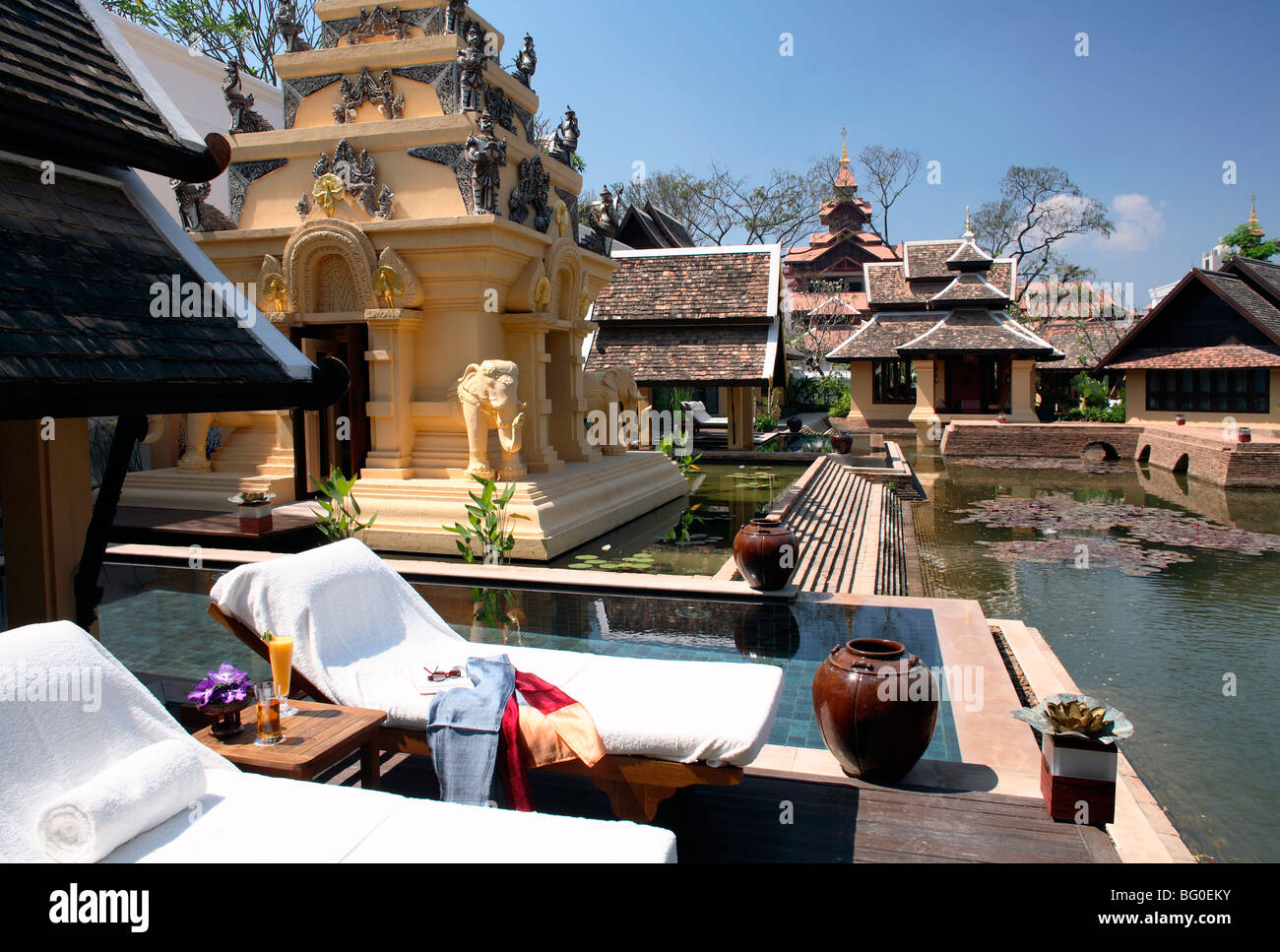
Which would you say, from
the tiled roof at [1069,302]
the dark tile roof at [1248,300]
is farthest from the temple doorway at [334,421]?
the tiled roof at [1069,302]

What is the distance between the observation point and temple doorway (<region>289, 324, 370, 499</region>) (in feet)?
33.6

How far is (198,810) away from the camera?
2.72m

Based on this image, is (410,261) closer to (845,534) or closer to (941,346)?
(845,534)

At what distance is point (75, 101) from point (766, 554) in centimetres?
501

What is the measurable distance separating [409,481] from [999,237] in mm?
→ 39201

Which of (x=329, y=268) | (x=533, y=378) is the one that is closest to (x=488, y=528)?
(x=533, y=378)

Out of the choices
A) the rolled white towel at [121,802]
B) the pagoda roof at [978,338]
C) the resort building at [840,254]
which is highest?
the resort building at [840,254]

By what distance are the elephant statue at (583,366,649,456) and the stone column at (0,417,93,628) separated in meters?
7.83

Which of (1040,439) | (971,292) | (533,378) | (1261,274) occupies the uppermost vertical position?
(971,292)

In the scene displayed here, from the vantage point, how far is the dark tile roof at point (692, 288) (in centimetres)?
1757

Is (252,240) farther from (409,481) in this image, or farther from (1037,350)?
(1037,350)

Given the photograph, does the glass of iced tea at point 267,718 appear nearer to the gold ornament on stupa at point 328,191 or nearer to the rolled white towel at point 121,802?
the rolled white towel at point 121,802

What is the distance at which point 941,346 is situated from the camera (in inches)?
1086

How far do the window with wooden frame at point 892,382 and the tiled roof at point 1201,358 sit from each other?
276 inches
